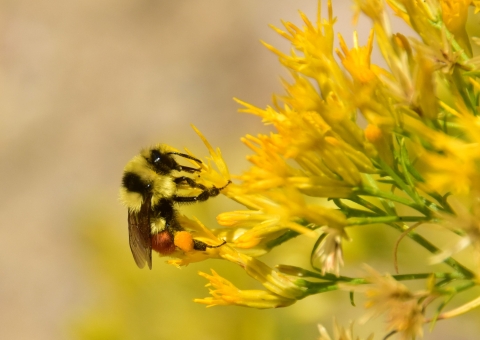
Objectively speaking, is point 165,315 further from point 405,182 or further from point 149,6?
point 149,6

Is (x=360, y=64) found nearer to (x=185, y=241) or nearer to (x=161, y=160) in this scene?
(x=185, y=241)

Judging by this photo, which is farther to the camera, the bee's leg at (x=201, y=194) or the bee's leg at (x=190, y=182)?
the bee's leg at (x=190, y=182)

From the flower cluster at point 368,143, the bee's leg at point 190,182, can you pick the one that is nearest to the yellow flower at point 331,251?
the flower cluster at point 368,143

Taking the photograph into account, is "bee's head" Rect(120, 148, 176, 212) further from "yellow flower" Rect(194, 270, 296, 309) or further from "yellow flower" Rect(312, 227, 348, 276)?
"yellow flower" Rect(312, 227, 348, 276)

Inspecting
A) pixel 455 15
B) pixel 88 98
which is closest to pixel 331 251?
pixel 455 15

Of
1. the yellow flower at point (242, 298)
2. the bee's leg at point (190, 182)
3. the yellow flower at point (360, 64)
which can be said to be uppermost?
the yellow flower at point (360, 64)

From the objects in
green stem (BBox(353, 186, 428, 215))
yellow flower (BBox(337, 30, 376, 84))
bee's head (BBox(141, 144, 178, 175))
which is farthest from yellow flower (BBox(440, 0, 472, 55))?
bee's head (BBox(141, 144, 178, 175))

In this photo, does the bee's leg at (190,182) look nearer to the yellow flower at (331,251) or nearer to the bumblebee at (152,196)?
the bumblebee at (152,196)
